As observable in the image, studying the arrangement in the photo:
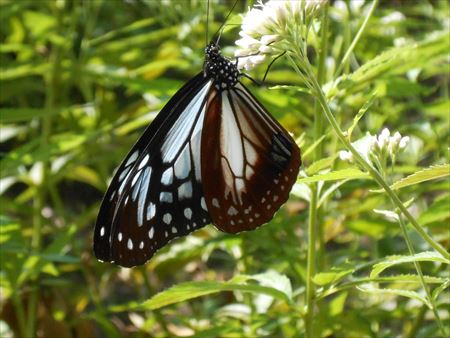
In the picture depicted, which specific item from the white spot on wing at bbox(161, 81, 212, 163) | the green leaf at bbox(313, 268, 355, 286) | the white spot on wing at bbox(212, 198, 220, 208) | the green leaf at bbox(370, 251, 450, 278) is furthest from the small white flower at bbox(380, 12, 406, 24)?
the green leaf at bbox(370, 251, 450, 278)

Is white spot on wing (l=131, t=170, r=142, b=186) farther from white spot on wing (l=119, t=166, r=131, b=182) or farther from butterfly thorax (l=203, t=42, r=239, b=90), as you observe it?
butterfly thorax (l=203, t=42, r=239, b=90)

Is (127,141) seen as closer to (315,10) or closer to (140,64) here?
(140,64)

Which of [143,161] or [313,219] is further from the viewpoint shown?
[143,161]

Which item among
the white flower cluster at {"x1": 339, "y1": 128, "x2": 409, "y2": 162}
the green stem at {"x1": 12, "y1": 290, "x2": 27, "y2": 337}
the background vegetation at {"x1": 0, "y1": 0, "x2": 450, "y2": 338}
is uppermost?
the white flower cluster at {"x1": 339, "y1": 128, "x2": 409, "y2": 162}

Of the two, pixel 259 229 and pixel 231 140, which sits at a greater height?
pixel 231 140

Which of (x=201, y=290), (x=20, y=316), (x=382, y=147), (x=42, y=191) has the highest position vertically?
(x=382, y=147)

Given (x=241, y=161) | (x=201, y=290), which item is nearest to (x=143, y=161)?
(x=241, y=161)

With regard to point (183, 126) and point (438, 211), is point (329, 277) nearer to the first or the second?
point (438, 211)
